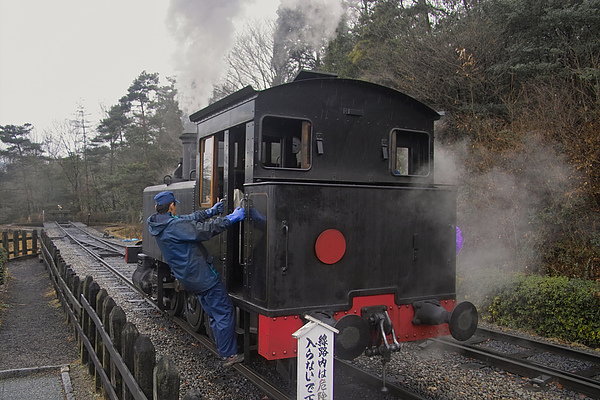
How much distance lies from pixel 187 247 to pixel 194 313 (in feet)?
5.52

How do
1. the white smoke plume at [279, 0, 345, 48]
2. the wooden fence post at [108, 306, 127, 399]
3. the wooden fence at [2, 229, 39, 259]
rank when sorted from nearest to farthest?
the wooden fence post at [108, 306, 127, 399]
the white smoke plume at [279, 0, 345, 48]
the wooden fence at [2, 229, 39, 259]

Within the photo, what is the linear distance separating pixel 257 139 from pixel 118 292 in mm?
6608

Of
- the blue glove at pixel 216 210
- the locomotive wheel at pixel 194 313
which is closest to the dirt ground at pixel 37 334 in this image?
the locomotive wheel at pixel 194 313

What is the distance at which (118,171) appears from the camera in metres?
33.4

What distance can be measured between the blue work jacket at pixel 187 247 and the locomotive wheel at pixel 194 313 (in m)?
1.20

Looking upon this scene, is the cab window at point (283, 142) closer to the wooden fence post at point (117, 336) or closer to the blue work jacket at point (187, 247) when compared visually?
the blue work jacket at point (187, 247)

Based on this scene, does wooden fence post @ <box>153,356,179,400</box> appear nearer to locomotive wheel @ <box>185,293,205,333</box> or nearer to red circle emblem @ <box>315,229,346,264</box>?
red circle emblem @ <box>315,229,346,264</box>

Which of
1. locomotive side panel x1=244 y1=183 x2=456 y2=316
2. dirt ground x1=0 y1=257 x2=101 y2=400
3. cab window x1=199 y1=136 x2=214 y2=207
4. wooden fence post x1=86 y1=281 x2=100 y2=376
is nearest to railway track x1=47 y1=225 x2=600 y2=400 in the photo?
locomotive side panel x1=244 y1=183 x2=456 y2=316

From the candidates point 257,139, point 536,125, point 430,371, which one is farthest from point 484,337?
point 536,125

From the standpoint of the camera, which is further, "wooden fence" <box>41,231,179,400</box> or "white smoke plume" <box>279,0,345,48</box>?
"white smoke plume" <box>279,0,345,48</box>

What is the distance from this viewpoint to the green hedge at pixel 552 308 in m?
6.27

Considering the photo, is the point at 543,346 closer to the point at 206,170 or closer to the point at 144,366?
the point at 206,170

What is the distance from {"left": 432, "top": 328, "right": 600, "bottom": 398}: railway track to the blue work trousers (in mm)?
2738

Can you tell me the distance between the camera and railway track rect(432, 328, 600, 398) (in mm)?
4637
